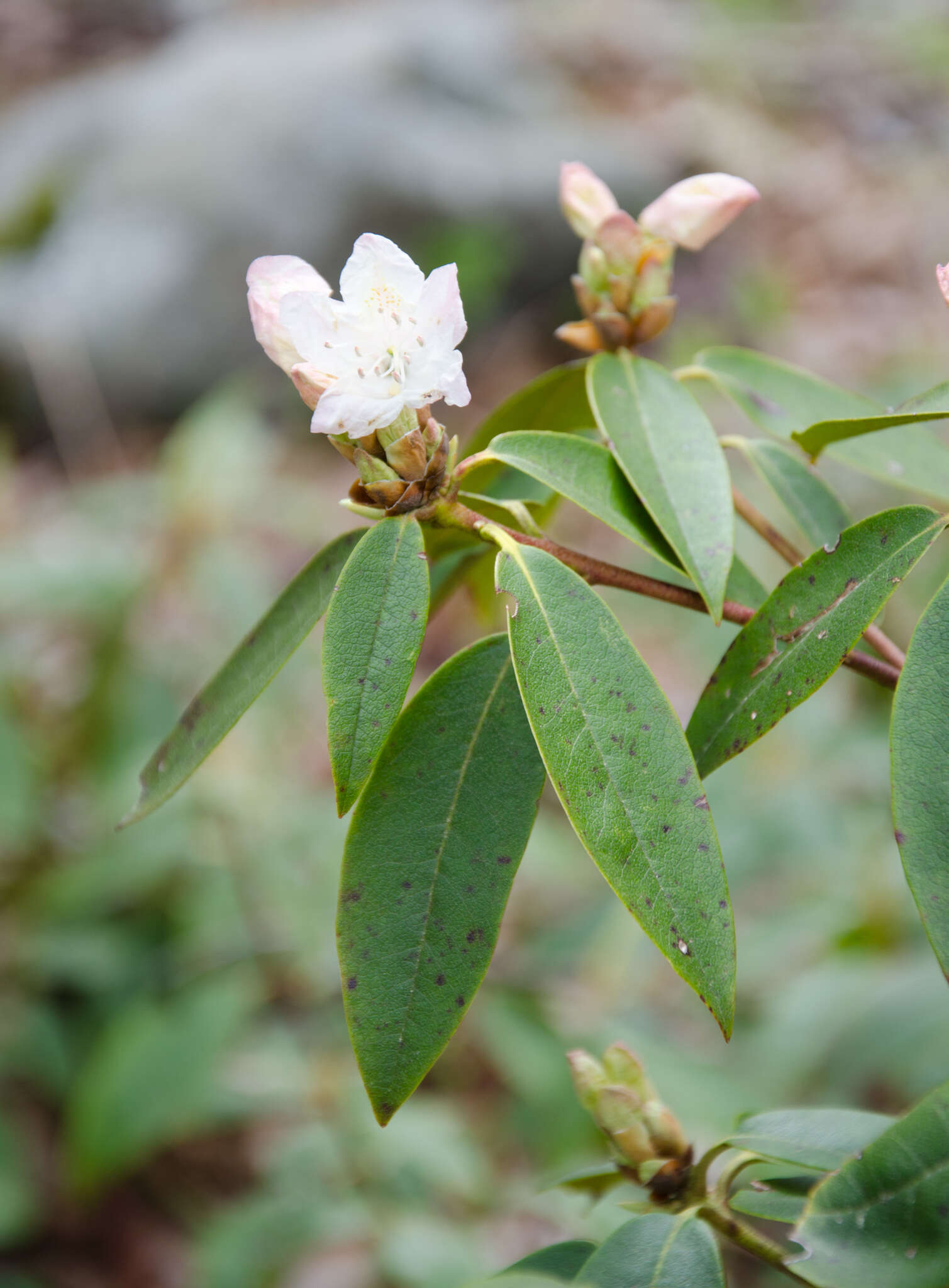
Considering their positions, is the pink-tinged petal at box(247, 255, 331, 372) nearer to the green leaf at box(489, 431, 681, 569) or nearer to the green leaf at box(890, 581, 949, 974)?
the green leaf at box(489, 431, 681, 569)

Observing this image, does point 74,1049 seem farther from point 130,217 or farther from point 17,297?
point 130,217

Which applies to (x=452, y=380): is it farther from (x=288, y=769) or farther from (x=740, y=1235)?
(x=288, y=769)

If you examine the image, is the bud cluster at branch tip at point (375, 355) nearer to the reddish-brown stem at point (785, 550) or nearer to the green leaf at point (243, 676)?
the green leaf at point (243, 676)

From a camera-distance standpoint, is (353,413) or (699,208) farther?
(699,208)

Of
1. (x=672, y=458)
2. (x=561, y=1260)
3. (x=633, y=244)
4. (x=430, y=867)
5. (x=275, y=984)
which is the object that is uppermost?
(x=633, y=244)

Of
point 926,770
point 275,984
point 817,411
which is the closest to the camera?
point 926,770

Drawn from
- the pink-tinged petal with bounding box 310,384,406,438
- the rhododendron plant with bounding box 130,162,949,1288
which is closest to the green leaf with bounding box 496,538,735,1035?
the rhododendron plant with bounding box 130,162,949,1288

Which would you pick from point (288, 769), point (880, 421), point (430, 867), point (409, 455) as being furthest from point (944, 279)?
point (288, 769)
